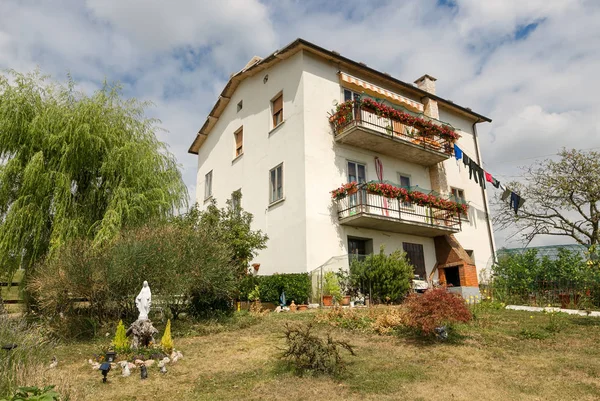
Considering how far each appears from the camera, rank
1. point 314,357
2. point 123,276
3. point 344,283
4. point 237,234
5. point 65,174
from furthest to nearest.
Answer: point 237,234 → point 344,283 → point 65,174 → point 123,276 → point 314,357

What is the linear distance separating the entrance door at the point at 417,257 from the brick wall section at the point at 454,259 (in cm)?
100

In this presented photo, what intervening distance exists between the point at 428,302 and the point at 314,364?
3102 millimetres

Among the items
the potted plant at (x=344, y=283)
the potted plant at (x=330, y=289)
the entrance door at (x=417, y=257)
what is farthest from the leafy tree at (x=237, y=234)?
the entrance door at (x=417, y=257)

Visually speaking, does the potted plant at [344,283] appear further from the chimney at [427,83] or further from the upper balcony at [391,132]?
the chimney at [427,83]

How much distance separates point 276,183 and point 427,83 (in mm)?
11195

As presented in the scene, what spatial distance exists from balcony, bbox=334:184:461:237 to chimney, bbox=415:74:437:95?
7770 mm

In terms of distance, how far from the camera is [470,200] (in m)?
22.8

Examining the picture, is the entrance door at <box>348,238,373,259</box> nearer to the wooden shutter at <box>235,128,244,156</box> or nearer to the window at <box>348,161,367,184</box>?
the window at <box>348,161,367,184</box>

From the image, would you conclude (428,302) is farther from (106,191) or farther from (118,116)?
(118,116)

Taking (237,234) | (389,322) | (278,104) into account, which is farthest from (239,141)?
(389,322)

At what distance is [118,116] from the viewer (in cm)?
1567

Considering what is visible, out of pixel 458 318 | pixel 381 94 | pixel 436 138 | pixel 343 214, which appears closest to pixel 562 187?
pixel 436 138

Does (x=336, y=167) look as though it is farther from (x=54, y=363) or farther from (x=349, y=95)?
(x=54, y=363)

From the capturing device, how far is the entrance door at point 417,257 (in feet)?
61.9
